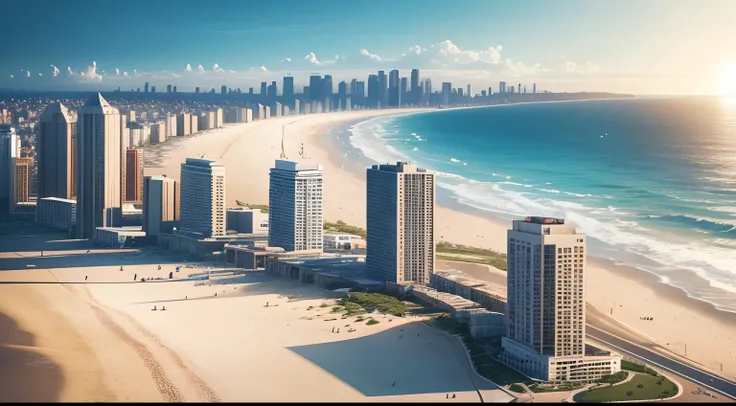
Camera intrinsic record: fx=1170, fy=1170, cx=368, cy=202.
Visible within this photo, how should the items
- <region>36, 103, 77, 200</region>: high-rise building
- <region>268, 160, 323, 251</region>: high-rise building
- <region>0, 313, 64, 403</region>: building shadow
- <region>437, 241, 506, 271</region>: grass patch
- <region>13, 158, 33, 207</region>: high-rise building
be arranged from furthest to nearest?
<region>13, 158, 33, 207</region>: high-rise building → <region>36, 103, 77, 200</region>: high-rise building → <region>268, 160, 323, 251</region>: high-rise building → <region>437, 241, 506, 271</region>: grass patch → <region>0, 313, 64, 403</region>: building shadow

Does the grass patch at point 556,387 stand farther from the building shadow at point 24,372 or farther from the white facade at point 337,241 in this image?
the white facade at point 337,241

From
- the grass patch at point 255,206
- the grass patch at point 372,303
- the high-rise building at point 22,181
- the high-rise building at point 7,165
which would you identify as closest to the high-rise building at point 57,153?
the high-rise building at point 22,181

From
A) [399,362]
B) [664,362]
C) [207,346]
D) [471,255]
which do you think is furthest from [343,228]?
[664,362]

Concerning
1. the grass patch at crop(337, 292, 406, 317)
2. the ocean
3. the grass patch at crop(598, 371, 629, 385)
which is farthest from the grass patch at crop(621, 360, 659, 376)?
the grass patch at crop(337, 292, 406, 317)

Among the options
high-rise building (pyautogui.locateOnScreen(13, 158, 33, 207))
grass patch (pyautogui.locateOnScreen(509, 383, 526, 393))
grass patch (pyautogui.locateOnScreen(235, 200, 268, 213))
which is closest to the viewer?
grass patch (pyautogui.locateOnScreen(509, 383, 526, 393))

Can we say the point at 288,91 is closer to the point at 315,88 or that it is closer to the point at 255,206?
the point at 315,88

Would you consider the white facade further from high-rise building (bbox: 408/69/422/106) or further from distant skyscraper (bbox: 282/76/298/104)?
high-rise building (bbox: 408/69/422/106)
